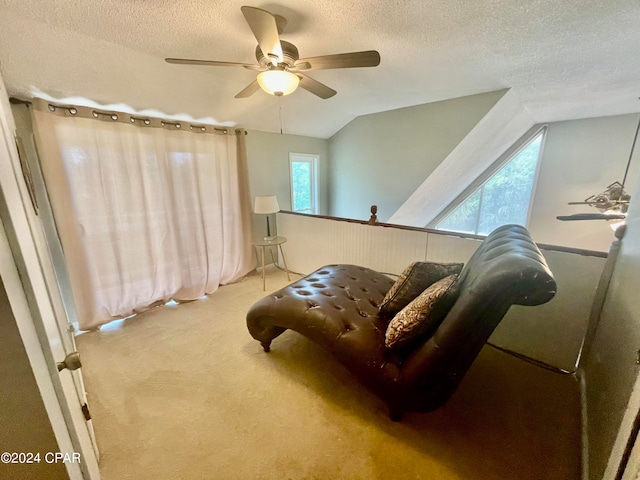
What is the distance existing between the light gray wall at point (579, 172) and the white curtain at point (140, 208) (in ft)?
13.5

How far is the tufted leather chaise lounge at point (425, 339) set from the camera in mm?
929

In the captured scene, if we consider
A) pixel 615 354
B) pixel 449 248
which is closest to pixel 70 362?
pixel 615 354

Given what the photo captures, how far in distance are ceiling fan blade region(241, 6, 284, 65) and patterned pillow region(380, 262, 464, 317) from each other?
149 cm

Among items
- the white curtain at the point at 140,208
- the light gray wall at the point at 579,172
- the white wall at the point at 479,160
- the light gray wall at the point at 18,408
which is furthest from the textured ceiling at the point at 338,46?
the light gray wall at the point at 18,408

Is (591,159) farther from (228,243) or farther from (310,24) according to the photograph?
(228,243)

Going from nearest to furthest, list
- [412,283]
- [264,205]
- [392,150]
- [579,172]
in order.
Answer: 1. [412,283]
2. [264,205]
3. [579,172]
4. [392,150]

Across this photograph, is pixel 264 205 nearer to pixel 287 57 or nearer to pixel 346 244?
pixel 346 244

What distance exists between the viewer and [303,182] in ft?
13.6

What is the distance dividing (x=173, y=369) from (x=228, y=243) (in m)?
1.64

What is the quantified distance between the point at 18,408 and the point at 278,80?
1604 millimetres

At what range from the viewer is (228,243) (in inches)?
124

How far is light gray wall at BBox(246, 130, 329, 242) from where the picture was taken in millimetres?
3354

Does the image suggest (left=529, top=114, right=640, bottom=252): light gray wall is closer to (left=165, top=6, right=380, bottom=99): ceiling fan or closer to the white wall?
the white wall

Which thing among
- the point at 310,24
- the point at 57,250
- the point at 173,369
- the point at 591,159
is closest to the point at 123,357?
the point at 173,369
